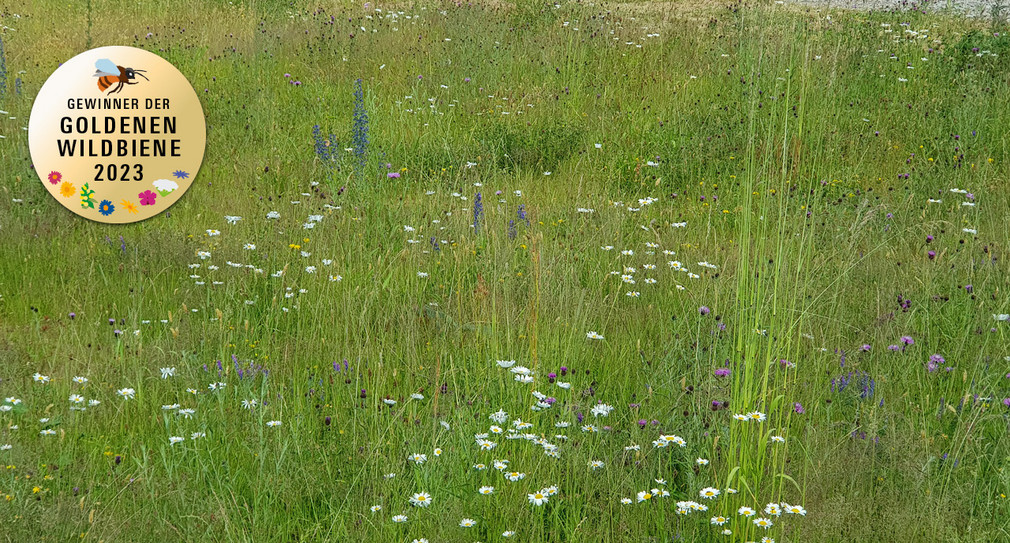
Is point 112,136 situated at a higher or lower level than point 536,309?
higher

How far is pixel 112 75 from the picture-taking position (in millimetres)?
5059

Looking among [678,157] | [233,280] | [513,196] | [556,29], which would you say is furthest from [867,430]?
[556,29]

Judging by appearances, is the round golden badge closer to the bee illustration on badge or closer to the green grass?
the bee illustration on badge

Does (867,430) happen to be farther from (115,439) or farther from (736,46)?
(736,46)

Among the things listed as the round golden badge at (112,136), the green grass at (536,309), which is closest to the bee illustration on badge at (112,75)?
the round golden badge at (112,136)

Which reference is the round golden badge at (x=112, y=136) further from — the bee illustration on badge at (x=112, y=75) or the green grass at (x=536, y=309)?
the green grass at (x=536, y=309)

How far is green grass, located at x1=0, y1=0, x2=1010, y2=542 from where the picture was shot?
92.0 inches

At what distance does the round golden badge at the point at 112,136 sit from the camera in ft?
15.9

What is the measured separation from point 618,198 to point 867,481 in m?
3.19

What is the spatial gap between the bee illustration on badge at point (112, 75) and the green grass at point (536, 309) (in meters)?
0.76

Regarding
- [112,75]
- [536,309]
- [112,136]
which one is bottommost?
[536,309]

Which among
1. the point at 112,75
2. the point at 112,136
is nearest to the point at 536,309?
the point at 112,136

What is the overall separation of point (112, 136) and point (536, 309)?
3.35 meters

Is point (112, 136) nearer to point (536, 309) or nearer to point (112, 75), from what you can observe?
point (112, 75)
